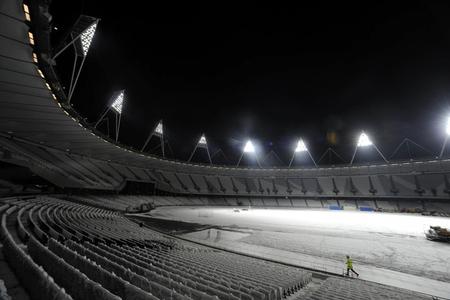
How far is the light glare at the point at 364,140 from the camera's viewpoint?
2166 inches

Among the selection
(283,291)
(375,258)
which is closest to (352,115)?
(375,258)

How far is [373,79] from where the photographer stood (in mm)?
37250

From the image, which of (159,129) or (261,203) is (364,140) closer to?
(261,203)

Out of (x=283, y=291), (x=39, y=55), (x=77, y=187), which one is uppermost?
(x=39, y=55)

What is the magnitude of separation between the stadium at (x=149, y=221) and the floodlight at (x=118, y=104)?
0.24 meters

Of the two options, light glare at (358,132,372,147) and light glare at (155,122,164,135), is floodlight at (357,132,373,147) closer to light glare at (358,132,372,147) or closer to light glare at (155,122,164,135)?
light glare at (358,132,372,147)

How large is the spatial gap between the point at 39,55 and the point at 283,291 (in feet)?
55.6

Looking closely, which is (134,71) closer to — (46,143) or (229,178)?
(46,143)

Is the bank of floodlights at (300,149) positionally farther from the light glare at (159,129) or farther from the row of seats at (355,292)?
Answer: the row of seats at (355,292)

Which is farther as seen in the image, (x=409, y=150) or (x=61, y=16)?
(x=409, y=150)

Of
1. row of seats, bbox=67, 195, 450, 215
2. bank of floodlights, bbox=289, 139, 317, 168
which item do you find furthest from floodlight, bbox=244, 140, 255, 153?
row of seats, bbox=67, 195, 450, 215

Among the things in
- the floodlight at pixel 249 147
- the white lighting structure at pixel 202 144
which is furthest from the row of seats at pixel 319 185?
the floodlight at pixel 249 147

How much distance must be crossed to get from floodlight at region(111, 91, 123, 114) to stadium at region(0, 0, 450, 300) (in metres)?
0.24

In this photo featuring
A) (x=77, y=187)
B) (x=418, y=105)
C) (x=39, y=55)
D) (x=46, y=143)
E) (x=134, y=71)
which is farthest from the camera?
(x=418, y=105)
